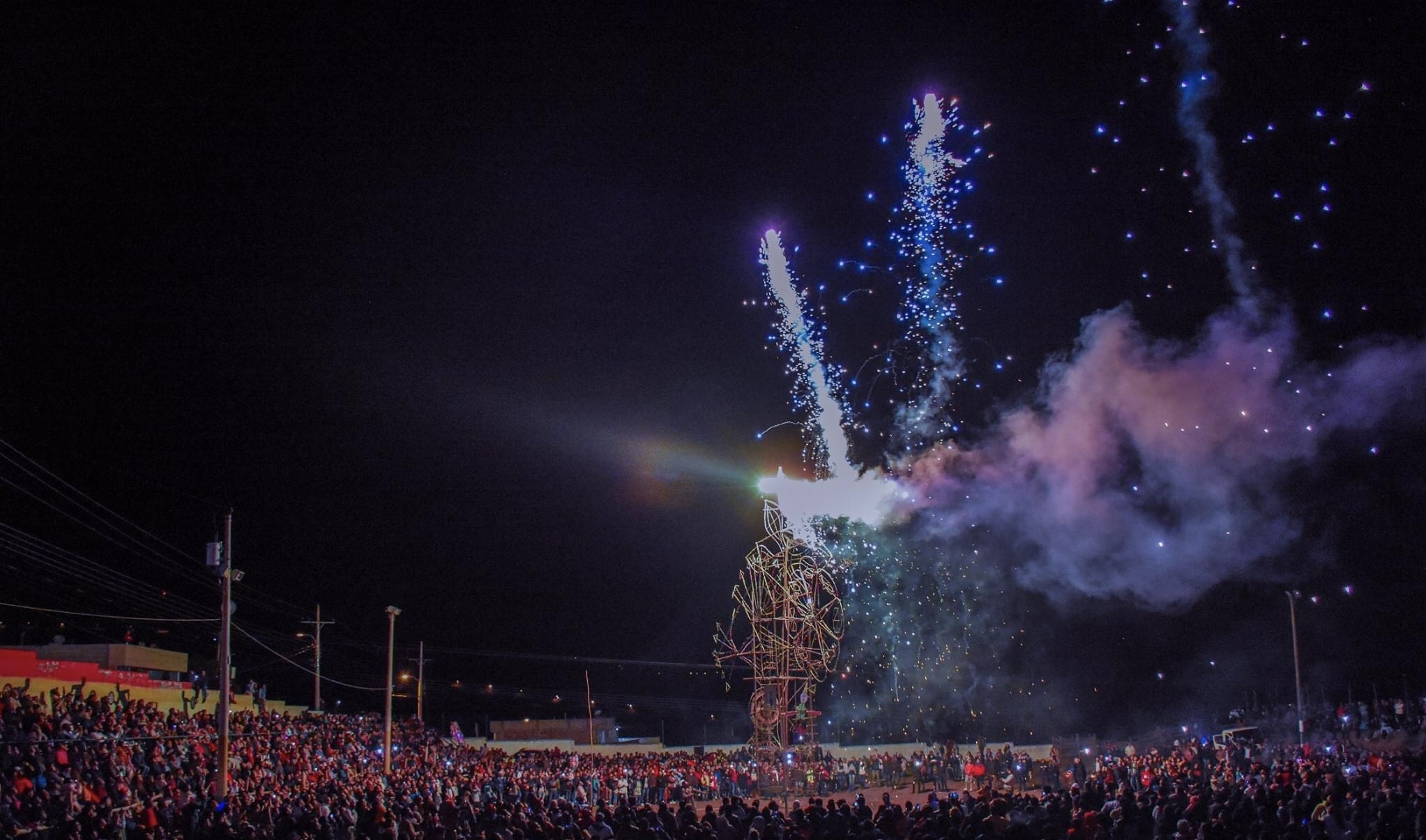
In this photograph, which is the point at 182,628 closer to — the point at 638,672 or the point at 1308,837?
the point at 638,672

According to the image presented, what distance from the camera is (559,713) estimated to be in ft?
245

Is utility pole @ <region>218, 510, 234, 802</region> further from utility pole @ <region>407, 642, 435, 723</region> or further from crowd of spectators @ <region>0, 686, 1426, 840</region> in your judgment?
utility pole @ <region>407, 642, 435, 723</region>

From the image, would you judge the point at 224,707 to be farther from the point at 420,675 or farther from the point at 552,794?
the point at 420,675

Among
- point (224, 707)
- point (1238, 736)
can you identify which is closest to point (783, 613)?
point (224, 707)

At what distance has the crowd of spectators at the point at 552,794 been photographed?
1575 cm

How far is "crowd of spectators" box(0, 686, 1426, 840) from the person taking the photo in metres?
15.8

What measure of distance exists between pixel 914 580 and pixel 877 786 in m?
11.4

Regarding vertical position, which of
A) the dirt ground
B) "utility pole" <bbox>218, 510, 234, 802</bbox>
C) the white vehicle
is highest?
"utility pole" <bbox>218, 510, 234, 802</bbox>

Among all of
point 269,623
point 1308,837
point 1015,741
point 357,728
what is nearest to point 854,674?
point 1015,741

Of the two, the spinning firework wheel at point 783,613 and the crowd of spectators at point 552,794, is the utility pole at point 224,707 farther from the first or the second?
the spinning firework wheel at point 783,613

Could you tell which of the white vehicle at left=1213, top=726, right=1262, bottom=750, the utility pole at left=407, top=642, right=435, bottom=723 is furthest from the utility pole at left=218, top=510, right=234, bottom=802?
the white vehicle at left=1213, top=726, right=1262, bottom=750

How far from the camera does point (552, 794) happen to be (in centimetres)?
3052

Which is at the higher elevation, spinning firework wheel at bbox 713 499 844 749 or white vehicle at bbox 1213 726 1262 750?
spinning firework wheel at bbox 713 499 844 749

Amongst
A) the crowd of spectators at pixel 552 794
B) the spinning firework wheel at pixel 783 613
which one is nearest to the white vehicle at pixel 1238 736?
the crowd of spectators at pixel 552 794
